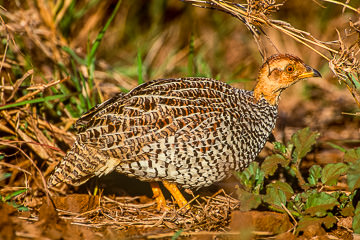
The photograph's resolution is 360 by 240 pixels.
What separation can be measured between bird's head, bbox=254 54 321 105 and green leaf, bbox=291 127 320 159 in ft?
1.58

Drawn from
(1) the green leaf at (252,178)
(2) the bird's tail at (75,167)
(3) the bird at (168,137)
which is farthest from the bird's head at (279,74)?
(2) the bird's tail at (75,167)

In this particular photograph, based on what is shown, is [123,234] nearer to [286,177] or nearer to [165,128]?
[165,128]

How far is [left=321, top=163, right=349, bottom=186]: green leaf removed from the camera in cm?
349

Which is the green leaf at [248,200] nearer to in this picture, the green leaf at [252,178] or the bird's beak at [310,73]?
the green leaf at [252,178]

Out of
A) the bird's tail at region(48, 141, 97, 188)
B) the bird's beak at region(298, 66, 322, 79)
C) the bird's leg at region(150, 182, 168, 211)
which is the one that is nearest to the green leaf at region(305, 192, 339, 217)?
the bird's beak at region(298, 66, 322, 79)

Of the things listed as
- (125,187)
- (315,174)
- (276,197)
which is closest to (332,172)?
(315,174)

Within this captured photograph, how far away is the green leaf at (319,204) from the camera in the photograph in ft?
10.7

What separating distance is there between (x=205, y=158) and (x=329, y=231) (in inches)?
45.5

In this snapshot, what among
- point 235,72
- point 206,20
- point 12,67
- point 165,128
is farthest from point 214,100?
point 206,20

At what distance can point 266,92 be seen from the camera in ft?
13.5

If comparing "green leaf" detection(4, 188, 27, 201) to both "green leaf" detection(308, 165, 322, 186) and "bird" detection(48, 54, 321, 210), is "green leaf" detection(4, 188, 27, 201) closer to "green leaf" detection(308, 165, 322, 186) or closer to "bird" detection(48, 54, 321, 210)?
"bird" detection(48, 54, 321, 210)

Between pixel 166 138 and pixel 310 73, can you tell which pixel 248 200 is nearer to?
pixel 166 138

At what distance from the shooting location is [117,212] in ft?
12.6

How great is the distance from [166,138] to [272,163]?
0.93 metres
